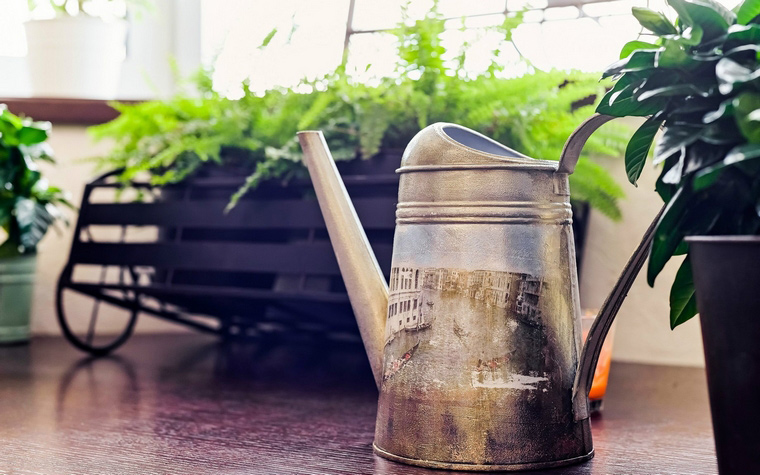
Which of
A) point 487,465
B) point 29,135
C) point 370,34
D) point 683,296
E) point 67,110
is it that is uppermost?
point 370,34

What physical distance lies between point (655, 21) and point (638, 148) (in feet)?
0.26

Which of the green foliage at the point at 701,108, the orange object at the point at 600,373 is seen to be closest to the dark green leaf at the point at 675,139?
the green foliage at the point at 701,108

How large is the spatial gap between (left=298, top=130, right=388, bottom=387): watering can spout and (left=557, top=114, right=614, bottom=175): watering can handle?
17 centimetres

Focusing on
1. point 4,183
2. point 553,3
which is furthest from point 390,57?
point 4,183

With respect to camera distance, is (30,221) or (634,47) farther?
(30,221)

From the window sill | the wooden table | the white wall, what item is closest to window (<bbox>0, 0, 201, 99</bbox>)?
the window sill

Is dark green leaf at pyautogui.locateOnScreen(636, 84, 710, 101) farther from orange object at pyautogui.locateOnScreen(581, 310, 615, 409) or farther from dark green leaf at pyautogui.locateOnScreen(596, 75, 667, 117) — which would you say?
orange object at pyautogui.locateOnScreen(581, 310, 615, 409)

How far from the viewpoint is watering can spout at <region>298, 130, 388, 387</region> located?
60cm

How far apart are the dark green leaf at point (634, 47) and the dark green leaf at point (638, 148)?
45mm

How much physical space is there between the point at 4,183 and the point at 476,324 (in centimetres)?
99

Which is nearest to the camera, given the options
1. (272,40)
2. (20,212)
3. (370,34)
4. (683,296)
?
(683,296)

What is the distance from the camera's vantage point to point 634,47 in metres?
0.46

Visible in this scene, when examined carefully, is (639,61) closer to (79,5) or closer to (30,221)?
(30,221)

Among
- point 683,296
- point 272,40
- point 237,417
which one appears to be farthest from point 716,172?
point 272,40
